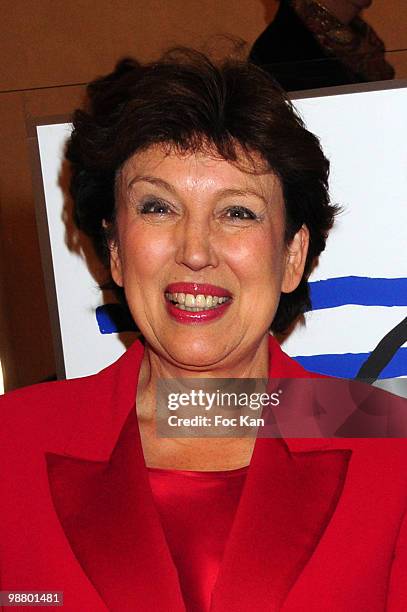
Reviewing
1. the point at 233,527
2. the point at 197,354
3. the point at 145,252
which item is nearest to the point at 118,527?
the point at 233,527

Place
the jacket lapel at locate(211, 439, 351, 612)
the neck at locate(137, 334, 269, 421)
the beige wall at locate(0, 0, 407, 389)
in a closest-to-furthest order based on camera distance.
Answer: the jacket lapel at locate(211, 439, 351, 612) < the neck at locate(137, 334, 269, 421) < the beige wall at locate(0, 0, 407, 389)

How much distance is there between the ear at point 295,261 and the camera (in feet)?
5.08

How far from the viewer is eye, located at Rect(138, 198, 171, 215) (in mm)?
1418

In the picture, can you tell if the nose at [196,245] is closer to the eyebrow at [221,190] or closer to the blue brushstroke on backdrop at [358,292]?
the eyebrow at [221,190]

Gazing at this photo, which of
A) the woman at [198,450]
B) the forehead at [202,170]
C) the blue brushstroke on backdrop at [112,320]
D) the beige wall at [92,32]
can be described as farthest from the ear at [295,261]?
the beige wall at [92,32]

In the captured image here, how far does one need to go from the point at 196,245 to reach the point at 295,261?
0.79 ft

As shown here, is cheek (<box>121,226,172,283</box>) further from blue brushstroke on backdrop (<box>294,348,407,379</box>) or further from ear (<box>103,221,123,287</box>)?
blue brushstroke on backdrop (<box>294,348,407,379</box>)

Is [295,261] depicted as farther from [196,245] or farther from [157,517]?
[157,517]

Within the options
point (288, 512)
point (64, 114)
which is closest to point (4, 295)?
point (64, 114)

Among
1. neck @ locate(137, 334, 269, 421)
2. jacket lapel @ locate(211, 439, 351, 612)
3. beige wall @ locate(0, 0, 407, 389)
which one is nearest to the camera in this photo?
jacket lapel @ locate(211, 439, 351, 612)

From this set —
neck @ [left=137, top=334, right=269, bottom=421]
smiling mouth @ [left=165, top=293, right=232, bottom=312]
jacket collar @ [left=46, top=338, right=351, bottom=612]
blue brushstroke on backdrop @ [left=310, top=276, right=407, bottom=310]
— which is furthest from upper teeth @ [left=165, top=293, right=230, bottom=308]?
blue brushstroke on backdrop @ [left=310, top=276, right=407, bottom=310]

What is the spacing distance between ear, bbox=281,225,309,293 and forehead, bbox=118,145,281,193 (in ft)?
0.45

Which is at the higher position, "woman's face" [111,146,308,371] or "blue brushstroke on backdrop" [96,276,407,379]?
"woman's face" [111,146,308,371]

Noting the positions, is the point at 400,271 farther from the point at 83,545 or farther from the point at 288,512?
the point at 83,545
